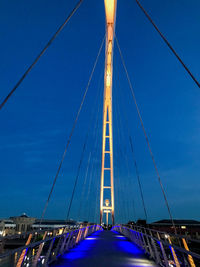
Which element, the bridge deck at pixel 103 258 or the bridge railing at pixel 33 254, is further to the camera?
the bridge deck at pixel 103 258

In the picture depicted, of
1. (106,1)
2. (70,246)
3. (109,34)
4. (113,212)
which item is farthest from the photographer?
(113,212)

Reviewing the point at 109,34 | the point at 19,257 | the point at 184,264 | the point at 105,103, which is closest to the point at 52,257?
the point at 19,257

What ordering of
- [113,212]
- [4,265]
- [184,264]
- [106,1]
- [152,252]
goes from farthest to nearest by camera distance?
[113,212], [106,1], [152,252], [184,264], [4,265]

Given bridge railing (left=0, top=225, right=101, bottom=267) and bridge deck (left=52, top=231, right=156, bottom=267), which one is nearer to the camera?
bridge railing (left=0, top=225, right=101, bottom=267)

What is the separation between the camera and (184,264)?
11.3 feet

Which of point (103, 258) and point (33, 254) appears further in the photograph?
point (103, 258)

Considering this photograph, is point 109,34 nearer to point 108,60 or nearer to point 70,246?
point 108,60

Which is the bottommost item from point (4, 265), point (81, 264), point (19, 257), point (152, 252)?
point (4, 265)

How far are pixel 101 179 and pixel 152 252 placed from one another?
25.5 m

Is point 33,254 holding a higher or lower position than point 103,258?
lower

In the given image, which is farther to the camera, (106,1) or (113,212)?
(113,212)

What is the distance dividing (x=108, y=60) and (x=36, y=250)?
1745 cm

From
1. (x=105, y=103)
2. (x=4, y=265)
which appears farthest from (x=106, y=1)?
(x=105, y=103)

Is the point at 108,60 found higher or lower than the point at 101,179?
higher
